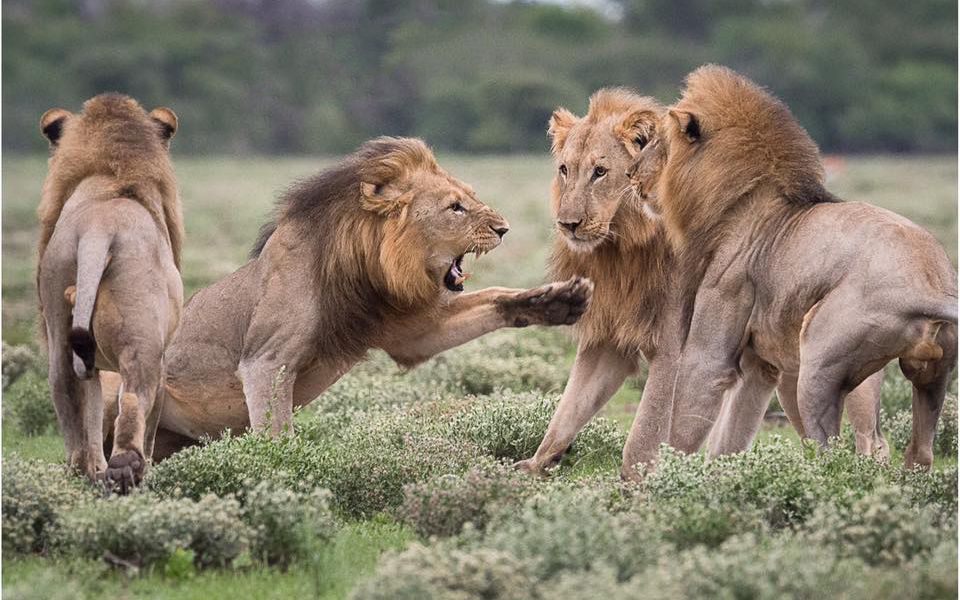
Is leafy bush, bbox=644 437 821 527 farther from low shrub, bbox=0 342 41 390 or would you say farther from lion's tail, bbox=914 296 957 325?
low shrub, bbox=0 342 41 390

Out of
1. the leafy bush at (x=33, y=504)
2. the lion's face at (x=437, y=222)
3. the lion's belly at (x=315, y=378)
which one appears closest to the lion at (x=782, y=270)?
the lion's face at (x=437, y=222)

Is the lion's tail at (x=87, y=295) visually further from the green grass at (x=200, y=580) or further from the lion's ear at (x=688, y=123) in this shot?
the lion's ear at (x=688, y=123)

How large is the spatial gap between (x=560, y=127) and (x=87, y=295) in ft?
8.20

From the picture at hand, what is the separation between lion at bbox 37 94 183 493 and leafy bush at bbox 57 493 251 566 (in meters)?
0.48

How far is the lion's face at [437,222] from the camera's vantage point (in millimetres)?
7273

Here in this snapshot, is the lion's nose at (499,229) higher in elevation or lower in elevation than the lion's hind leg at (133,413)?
higher

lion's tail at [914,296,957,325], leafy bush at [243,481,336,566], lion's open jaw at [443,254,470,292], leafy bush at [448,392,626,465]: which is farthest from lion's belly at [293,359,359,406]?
lion's tail at [914,296,957,325]

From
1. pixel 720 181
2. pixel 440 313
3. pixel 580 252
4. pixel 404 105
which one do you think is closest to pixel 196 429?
pixel 440 313

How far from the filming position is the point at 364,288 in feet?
23.9

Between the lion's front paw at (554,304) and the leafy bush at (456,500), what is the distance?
1.15m

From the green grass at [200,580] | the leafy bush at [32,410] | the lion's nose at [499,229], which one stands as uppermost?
the lion's nose at [499,229]

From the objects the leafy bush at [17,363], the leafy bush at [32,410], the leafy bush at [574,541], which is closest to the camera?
the leafy bush at [574,541]

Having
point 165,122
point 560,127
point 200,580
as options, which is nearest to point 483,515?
point 200,580

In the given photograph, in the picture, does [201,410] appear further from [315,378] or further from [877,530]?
[877,530]
